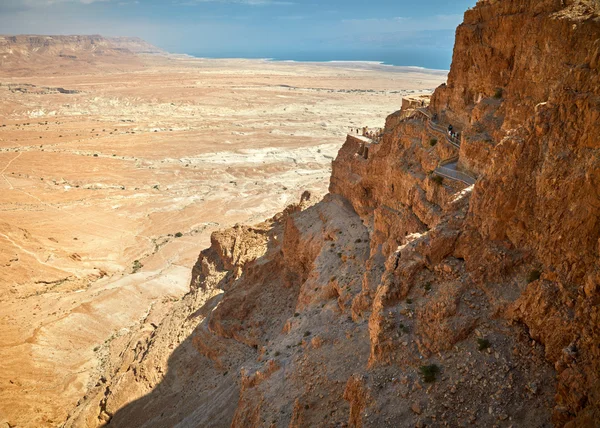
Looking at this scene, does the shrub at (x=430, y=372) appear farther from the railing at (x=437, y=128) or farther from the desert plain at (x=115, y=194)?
the desert plain at (x=115, y=194)

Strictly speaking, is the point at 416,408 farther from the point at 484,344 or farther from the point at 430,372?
the point at 484,344

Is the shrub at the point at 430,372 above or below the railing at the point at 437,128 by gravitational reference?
below

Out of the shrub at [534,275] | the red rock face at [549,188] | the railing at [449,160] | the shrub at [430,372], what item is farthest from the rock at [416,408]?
the railing at [449,160]

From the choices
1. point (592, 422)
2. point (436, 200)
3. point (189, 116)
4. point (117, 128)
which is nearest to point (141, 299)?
point (436, 200)

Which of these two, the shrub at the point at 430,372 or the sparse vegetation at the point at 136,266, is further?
the sparse vegetation at the point at 136,266

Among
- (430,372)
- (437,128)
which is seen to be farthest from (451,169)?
(430,372)

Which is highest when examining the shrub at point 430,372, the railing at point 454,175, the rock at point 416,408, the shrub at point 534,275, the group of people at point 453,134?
the group of people at point 453,134
